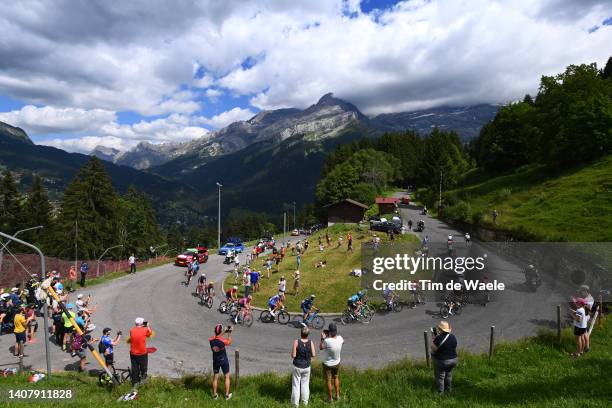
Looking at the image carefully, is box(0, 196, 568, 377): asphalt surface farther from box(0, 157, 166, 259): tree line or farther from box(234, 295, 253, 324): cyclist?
box(0, 157, 166, 259): tree line

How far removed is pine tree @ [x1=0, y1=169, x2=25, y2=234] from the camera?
5703cm

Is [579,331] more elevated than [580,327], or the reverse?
[580,327]

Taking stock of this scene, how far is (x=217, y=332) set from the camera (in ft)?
31.7

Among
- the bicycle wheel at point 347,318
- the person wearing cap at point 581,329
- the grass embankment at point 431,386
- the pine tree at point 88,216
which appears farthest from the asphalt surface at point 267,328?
the pine tree at point 88,216

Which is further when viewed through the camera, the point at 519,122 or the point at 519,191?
the point at 519,122

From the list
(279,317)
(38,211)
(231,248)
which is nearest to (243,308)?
(279,317)

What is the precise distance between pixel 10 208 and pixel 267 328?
59088 mm

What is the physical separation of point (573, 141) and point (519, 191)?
10.5 meters

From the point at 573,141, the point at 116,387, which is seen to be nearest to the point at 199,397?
the point at 116,387

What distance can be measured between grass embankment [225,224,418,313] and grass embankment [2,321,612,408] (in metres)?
10.8

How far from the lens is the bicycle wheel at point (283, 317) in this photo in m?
19.6

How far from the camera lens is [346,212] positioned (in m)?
64.0

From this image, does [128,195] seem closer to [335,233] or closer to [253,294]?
[335,233]

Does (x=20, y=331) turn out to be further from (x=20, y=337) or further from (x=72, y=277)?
(x=72, y=277)
